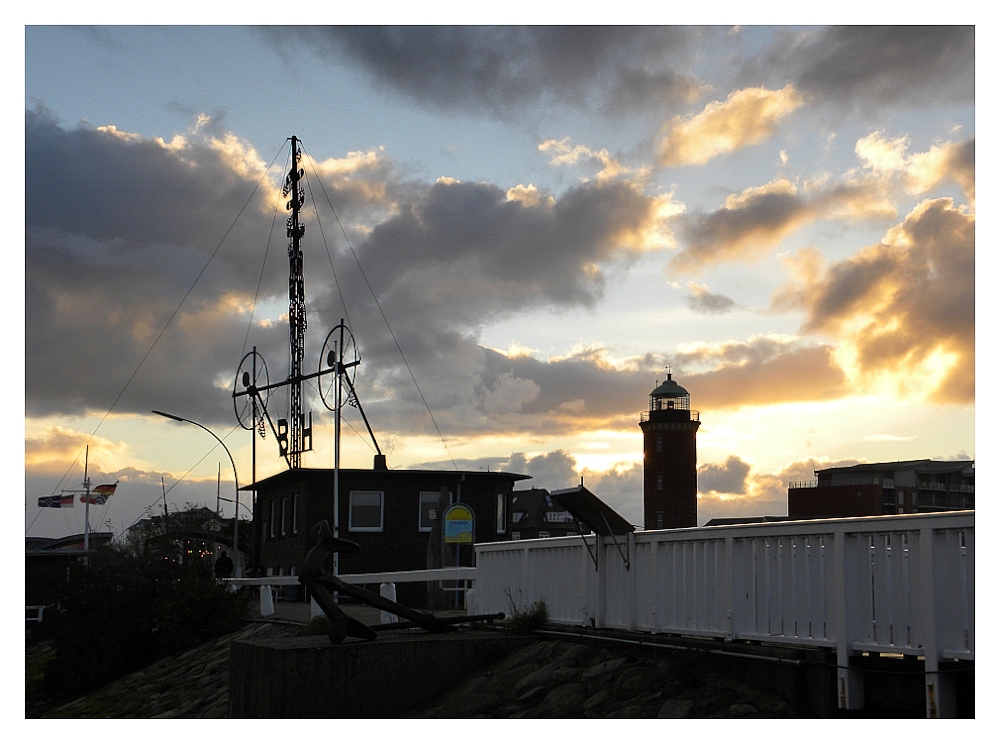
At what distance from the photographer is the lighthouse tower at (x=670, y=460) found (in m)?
72.9

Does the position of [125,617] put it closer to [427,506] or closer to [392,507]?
[392,507]

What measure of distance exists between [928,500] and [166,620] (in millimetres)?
91401

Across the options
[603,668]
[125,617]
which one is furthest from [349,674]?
[125,617]

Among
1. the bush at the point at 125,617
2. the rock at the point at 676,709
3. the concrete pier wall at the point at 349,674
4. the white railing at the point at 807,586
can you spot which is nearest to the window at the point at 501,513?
the bush at the point at 125,617

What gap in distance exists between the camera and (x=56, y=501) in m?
57.0

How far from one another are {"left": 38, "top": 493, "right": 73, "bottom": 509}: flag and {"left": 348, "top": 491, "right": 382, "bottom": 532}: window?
986 inches

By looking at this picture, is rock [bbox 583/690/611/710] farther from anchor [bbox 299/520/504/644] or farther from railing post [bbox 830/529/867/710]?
anchor [bbox 299/520/504/644]

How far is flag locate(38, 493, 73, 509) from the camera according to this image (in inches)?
2191

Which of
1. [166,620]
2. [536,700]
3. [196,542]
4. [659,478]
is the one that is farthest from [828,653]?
[659,478]

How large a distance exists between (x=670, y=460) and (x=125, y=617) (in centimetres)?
5655

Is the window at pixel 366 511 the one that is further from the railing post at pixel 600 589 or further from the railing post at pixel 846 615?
the railing post at pixel 846 615

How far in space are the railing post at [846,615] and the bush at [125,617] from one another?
16047 mm

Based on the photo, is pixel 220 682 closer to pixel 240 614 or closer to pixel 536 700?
pixel 240 614

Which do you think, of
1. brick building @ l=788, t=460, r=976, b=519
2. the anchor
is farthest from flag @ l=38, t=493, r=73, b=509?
brick building @ l=788, t=460, r=976, b=519
